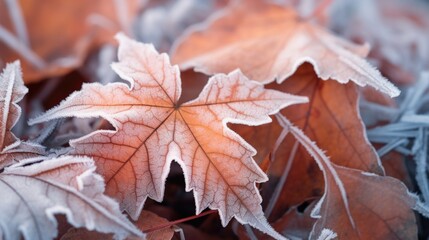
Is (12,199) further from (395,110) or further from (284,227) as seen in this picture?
(395,110)

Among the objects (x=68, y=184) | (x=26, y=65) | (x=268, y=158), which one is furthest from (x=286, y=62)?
(x=26, y=65)

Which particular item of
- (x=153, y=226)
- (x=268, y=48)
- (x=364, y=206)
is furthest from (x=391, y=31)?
(x=153, y=226)

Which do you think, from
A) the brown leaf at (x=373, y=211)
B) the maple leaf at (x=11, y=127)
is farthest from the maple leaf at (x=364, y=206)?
the maple leaf at (x=11, y=127)

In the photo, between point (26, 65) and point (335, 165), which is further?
point (26, 65)

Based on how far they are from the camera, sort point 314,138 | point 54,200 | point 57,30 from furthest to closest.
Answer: point 57,30 → point 314,138 → point 54,200

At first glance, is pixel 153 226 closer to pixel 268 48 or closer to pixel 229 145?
pixel 229 145

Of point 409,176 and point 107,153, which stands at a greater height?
point 107,153

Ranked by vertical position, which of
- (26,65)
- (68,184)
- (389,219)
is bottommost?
(389,219)

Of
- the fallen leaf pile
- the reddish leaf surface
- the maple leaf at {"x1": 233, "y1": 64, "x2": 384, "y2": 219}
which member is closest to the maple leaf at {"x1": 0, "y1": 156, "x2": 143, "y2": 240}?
the fallen leaf pile
